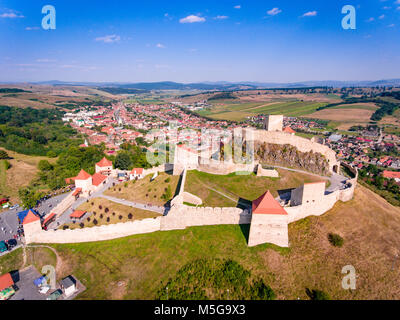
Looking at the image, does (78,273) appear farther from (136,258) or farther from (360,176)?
(360,176)

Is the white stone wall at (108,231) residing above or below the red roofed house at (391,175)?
above

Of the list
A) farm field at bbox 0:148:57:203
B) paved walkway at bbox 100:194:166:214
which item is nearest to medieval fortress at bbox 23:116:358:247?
paved walkway at bbox 100:194:166:214

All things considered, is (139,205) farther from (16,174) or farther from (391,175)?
(391,175)

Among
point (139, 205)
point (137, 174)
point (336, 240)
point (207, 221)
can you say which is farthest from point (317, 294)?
point (137, 174)

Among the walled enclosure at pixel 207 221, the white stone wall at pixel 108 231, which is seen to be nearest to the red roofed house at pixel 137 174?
the walled enclosure at pixel 207 221

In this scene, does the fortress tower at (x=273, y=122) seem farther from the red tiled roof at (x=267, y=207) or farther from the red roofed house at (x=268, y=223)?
the red tiled roof at (x=267, y=207)

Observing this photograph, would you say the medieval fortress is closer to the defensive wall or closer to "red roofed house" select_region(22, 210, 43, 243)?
"red roofed house" select_region(22, 210, 43, 243)
